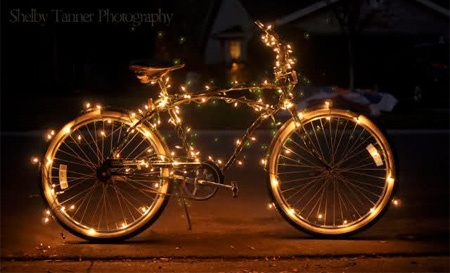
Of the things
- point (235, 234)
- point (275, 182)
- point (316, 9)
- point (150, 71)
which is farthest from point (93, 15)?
point (275, 182)

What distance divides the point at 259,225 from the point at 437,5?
2858cm

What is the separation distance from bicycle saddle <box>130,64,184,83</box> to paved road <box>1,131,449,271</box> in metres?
1.27

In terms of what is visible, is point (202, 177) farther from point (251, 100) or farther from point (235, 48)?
point (235, 48)

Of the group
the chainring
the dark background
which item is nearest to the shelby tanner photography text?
the dark background

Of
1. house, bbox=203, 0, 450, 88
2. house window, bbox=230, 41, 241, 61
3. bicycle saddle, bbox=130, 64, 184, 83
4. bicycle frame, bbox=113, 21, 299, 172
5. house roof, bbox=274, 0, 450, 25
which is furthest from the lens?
house window, bbox=230, 41, 241, 61

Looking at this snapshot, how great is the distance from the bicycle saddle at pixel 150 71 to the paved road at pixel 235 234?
1.27m

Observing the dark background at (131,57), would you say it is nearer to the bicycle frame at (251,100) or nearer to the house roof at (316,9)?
the house roof at (316,9)

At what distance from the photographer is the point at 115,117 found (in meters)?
6.21

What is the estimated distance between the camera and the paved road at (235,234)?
5965 millimetres

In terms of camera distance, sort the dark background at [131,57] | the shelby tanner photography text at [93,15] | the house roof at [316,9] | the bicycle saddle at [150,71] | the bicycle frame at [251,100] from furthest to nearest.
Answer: the house roof at [316,9] → the dark background at [131,57] → the shelby tanner photography text at [93,15] → the bicycle frame at [251,100] → the bicycle saddle at [150,71]

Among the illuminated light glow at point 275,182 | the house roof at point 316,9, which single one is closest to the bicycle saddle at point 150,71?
the illuminated light glow at point 275,182

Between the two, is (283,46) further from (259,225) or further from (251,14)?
(251,14)

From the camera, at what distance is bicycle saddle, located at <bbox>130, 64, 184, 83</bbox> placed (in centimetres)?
611

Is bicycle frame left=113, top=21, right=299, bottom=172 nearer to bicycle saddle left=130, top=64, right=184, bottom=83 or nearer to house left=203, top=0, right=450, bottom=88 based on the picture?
bicycle saddle left=130, top=64, right=184, bottom=83
